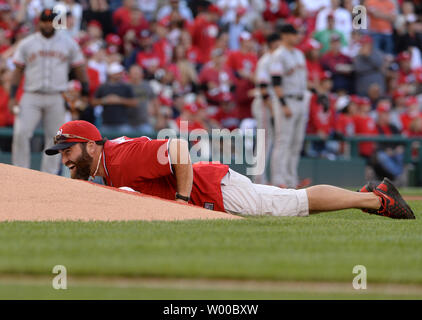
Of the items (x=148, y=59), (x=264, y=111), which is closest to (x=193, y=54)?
(x=148, y=59)

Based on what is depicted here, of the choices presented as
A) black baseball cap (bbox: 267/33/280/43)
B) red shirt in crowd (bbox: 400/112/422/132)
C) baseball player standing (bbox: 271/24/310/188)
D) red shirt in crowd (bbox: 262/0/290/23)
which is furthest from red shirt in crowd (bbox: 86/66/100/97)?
red shirt in crowd (bbox: 400/112/422/132)

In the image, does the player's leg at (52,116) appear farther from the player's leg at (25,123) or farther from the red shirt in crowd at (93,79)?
the red shirt in crowd at (93,79)

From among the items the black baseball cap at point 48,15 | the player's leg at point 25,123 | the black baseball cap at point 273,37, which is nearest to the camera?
the black baseball cap at point 48,15

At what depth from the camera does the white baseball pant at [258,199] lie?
7133 millimetres

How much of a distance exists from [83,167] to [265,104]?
22.5 feet

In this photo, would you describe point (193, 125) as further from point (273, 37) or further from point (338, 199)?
point (338, 199)

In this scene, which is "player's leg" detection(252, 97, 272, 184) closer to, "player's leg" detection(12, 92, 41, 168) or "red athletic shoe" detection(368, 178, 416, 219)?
"player's leg" detection(12, 92, 41, 168)

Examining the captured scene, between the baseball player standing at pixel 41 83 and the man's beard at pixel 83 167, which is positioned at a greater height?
the baseball player standing at pixel 41 83

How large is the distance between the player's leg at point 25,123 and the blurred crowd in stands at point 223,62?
0.95 metres

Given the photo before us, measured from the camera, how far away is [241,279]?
168 inches

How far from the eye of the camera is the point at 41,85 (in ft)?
37.9

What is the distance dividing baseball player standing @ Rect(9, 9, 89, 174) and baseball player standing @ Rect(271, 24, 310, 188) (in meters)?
3.35

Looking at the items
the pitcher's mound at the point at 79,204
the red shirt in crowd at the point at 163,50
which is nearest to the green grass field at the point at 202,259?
the pitcher's mound at the point at 79,204

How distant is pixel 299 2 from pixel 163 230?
14.0 m
